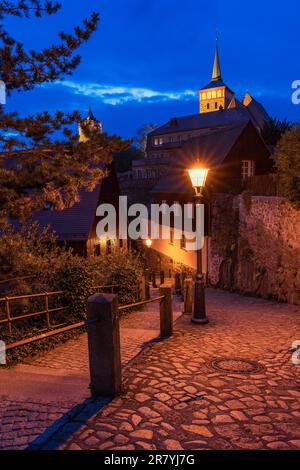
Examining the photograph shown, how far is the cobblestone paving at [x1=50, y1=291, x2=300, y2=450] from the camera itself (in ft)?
11.7

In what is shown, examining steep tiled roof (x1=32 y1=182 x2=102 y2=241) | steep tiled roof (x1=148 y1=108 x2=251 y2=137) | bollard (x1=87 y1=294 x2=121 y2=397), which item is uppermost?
steep tiled roof (x1=148 y1=108 x2=251 y2=137)

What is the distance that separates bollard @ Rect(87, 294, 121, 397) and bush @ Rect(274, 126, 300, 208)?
347 inches

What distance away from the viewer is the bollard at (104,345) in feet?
14.5

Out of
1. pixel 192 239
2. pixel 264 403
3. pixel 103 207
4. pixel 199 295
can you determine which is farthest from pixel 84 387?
pixel 192 239

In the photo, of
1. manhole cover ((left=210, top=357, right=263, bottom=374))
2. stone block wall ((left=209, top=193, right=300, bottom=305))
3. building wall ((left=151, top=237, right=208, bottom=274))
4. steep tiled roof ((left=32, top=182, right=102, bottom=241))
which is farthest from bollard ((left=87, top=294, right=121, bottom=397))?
Result: building wall ((left=151, top=237, right=208, bottom=274))

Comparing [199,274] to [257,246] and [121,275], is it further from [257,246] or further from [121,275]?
[257,246]

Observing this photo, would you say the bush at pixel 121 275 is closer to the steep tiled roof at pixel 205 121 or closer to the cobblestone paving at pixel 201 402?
the cobblestone paving at pixel 201 402

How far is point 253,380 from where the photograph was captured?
510 centimetres

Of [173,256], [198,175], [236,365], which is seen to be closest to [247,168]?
[173,256]

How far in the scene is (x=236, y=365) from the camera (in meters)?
5.73

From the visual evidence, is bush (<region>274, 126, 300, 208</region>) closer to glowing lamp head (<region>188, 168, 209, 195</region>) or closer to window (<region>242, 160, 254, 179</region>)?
glowing lamp head (<region>188, 168, 209, 195</region>)

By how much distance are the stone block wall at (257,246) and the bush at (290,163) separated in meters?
0.67

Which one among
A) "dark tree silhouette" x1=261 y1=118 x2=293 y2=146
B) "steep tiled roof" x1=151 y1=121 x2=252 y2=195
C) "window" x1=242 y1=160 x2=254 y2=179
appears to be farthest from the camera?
"dark tree silhouette" x1=261 y1=118 x2=293 y2=146
